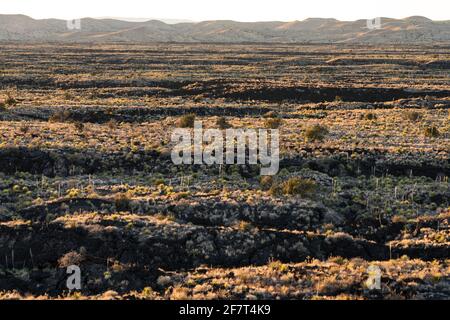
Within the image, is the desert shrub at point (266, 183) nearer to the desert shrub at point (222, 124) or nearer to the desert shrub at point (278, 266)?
the desert shrub at point (278, 266)

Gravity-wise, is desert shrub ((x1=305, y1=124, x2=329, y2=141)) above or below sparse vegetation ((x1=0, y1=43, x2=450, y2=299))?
above

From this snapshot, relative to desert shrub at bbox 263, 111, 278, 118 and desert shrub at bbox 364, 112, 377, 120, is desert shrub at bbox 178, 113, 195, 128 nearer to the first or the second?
desert shrub at bbox 263, 111, 278, 118

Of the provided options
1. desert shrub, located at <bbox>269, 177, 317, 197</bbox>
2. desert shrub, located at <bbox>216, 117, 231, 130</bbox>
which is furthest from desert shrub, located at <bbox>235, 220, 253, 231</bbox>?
desert shrub, located at <bbox>216, 117, 231, 130</bbox>

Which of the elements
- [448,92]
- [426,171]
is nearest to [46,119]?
[426,171]

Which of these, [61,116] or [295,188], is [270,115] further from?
[295,188]

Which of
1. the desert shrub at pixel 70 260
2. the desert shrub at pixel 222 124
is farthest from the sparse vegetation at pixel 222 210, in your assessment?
the desert shrub at pixel 222 124
